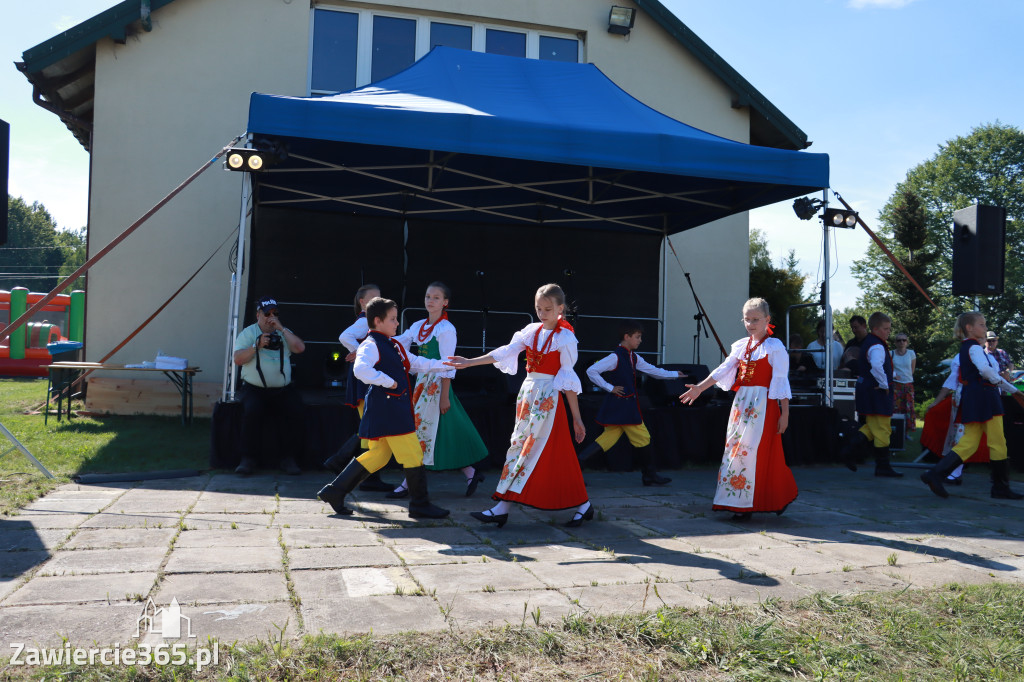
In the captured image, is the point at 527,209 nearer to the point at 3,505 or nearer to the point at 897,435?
the point at 897,435

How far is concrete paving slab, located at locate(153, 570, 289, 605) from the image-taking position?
324cm

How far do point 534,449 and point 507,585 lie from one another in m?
1.40

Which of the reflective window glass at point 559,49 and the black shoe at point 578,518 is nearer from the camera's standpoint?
the black shoe at point 578,518

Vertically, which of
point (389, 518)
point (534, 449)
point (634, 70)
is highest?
point (634, 70)

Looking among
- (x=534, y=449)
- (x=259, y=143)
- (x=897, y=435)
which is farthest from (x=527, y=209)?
(x=534, y=449)

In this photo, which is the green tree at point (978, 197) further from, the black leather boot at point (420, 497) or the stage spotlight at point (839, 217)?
the black leather boot at point (420, 497)

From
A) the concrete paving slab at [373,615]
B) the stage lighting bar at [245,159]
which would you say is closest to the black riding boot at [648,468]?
the concrete paving slab at [373,615]

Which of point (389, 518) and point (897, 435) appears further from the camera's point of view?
point (897, 435)

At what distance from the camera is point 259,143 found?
663 centimetres

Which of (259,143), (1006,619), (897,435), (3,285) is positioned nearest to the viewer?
(1006,619)

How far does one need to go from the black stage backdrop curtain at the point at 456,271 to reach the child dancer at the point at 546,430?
5287 millimetres

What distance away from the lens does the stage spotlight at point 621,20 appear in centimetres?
1210

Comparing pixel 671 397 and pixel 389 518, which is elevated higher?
pixel 671 397

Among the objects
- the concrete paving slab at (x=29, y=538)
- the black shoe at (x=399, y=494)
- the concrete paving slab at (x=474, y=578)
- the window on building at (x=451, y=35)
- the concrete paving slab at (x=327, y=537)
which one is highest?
the window on building at (x=451, y=35)
